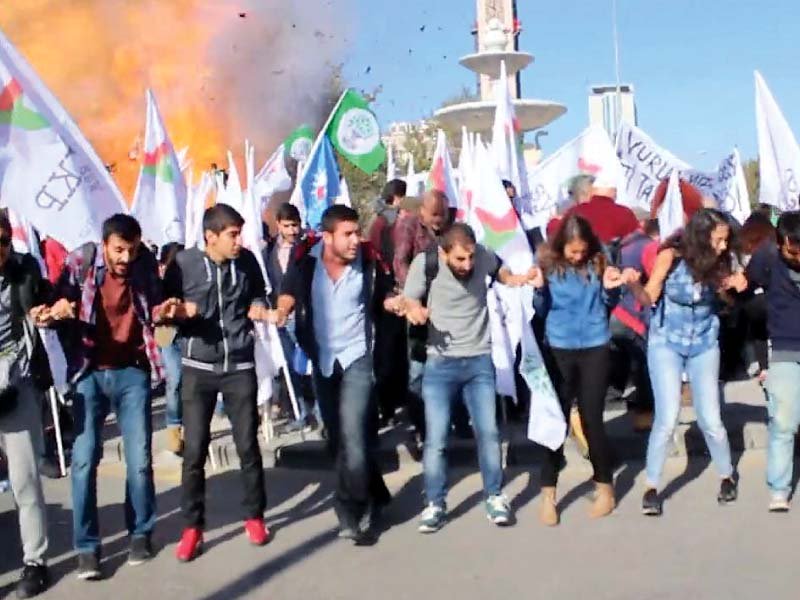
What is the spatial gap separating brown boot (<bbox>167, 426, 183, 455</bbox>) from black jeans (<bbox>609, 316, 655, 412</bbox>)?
11.1ft

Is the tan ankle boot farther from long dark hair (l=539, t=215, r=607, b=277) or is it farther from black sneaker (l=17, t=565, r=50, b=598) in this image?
black sneaker (l=17, t=565, r=50, b=598)

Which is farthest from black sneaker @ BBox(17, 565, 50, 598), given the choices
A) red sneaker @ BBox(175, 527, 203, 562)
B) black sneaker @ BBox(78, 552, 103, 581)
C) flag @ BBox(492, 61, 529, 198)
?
flag @ BBox(492, 61, 529, 198)

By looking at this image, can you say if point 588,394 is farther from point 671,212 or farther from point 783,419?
point 671,212

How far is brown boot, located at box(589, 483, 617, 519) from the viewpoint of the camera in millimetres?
6641

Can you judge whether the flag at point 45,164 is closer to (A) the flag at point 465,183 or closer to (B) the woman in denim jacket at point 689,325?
(A) the flag at point 465,183

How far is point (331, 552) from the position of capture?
20.5ft

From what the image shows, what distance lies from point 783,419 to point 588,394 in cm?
111

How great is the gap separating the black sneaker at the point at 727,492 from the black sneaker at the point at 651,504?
391 mm

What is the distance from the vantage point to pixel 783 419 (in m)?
6.55

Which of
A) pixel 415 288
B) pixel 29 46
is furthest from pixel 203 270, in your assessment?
pixel 29 46

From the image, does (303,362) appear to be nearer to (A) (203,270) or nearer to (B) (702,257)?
(A) (203,270)

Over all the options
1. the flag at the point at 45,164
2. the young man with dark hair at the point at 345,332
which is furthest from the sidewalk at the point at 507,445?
the flag at the point at 45,164

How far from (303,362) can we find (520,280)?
9.55 feet

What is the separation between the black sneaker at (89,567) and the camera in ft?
19.5
